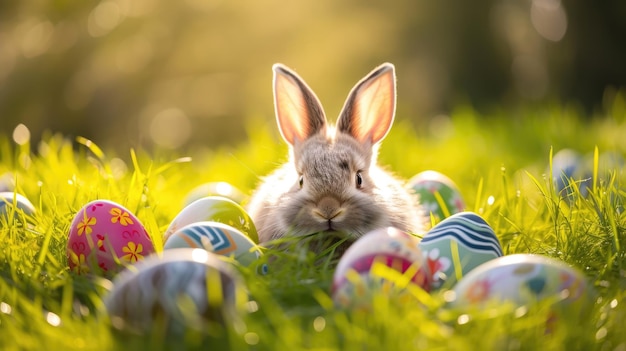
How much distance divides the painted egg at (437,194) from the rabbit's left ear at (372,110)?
0.37m

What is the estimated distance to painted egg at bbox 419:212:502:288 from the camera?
2627 millimetres

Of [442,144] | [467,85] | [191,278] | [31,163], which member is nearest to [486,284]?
[191,278]

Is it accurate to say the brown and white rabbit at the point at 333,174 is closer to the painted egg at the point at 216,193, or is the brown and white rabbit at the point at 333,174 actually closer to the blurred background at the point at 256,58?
the painted egg at the point at 216,193

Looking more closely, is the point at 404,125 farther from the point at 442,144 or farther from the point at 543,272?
the point at 543,272

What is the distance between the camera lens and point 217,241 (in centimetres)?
273

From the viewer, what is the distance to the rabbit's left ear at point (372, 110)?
141 inches

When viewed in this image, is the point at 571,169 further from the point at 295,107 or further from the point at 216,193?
the point at 216,193

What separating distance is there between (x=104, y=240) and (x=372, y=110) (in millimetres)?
1434

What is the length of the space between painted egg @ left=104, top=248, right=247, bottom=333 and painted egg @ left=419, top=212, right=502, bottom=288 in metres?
0.78

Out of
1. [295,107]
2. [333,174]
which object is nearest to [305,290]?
[333,174]

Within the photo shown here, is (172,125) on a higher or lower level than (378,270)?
lower

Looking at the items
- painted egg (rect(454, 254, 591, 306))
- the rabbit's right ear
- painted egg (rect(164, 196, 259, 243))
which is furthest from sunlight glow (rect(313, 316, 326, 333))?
the rabbit's right ear

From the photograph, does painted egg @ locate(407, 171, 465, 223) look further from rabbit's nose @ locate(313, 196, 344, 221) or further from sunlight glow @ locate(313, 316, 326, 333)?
sunlight glow @ locate(313, 316, 326, 333)

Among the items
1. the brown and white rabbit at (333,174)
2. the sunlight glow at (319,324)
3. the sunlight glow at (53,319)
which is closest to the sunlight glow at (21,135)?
the brown and white rabbit at (333,174)
